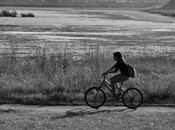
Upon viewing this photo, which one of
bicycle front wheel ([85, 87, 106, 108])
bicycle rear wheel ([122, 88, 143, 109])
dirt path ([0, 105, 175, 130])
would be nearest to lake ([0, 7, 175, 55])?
bicycle front wheel ([85, 87, 106, 108])

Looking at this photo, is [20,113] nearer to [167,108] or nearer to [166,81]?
[167,108]

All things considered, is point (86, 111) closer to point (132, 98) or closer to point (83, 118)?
point (83, 118)

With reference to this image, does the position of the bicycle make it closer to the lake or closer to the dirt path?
the dirt path

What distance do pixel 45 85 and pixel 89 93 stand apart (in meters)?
2.87

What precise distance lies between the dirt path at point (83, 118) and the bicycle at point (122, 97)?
15cm

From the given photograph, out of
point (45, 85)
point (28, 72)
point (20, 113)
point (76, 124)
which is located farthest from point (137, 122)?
point (28, 72)

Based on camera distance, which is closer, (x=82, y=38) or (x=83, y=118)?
(x=83, y=118)

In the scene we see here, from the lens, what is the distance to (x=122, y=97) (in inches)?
463

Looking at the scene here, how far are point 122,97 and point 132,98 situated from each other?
0.91ft

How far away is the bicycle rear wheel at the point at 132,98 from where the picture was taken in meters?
11.7

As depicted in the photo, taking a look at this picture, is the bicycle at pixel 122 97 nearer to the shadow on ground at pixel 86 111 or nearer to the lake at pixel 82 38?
the shadow on ground at pixel 86 111

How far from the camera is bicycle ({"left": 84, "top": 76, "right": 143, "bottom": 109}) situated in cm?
1173

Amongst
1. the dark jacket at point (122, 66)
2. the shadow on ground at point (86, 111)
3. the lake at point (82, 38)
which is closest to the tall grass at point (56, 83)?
the shadow on ground at point (86, 111)

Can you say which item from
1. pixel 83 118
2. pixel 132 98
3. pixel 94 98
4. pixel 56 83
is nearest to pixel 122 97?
pixel 132 98
